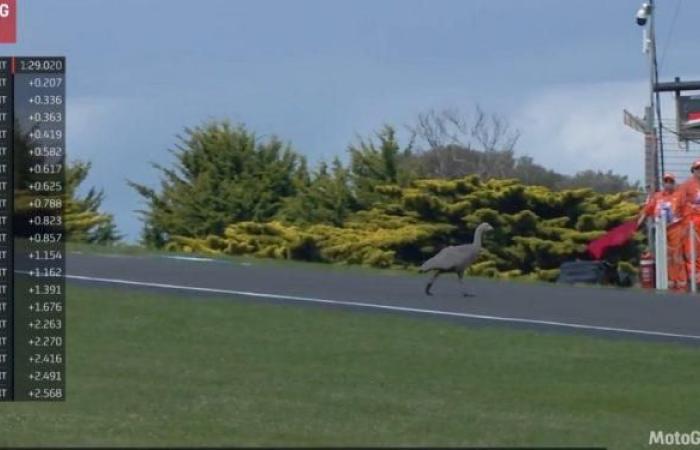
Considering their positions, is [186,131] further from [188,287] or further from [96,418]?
[96,418]

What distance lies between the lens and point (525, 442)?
1184 cm

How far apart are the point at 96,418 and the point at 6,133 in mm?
2370

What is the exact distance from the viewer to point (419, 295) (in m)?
21.7

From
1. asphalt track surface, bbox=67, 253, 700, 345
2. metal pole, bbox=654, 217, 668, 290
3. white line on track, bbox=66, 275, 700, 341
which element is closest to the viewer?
white line on track, bbox=66, 275, 700, 341
